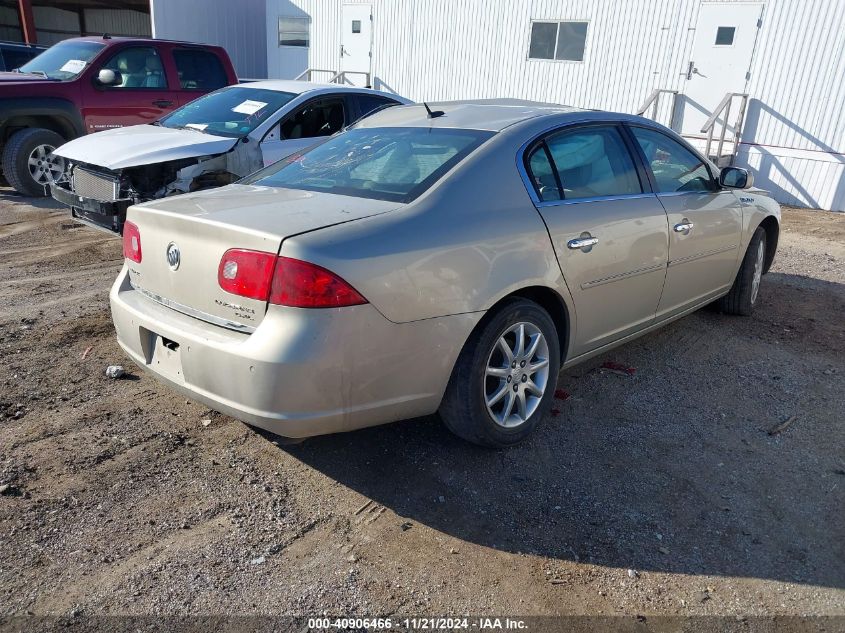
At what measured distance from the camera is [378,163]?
3.55 meters

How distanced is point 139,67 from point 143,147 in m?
3.59

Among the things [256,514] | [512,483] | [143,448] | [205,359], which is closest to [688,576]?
[512,483]

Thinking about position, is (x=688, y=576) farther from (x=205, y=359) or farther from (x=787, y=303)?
(x=787, y=303)

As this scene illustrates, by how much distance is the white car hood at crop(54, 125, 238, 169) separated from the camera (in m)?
6.18

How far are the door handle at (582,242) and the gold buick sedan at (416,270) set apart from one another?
1 centimetres

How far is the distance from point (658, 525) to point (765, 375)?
2.09 meters

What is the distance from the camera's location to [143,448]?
3.35 m

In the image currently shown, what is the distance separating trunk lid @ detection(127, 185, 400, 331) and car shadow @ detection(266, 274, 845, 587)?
938mm

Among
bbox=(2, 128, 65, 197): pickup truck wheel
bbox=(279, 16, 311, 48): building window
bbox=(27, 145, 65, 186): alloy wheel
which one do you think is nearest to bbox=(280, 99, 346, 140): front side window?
bbox=(2, 128, 65, 197): pickup truck wheel

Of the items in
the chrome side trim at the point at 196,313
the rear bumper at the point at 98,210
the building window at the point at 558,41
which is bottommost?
the rear bumper at the point at 98,210

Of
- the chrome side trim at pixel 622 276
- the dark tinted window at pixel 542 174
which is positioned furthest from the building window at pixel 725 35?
the dark tinted window at pixel 542 174

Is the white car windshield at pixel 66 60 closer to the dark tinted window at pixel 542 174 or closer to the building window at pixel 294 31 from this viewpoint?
the dark tinted window at pixel 542 174

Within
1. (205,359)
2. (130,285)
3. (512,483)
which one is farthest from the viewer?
(130,285)

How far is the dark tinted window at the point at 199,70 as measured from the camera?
949cm
